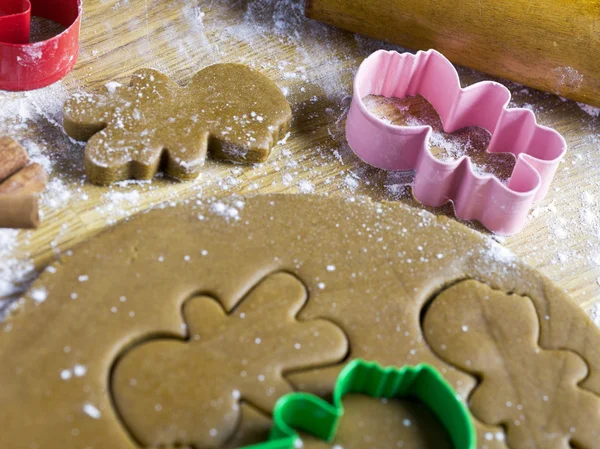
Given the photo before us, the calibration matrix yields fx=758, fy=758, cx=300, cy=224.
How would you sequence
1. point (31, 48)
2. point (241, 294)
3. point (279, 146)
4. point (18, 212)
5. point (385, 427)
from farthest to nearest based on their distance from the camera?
1. point (279, 146)
2. point (31, 48)
3. point (18, 212)
4. point (241, 294)
5. point (385, 427)

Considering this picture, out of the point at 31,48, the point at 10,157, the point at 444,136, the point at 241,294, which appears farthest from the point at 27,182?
the point at 444,136

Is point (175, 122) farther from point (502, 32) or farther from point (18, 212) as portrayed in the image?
point (502, 32)

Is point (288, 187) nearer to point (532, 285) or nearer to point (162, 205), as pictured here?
point (162, 205)

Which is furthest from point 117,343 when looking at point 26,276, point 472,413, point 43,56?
point 43,56

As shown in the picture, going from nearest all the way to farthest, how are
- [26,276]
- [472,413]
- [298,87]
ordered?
[472,413] → [26,276] → [298,87]

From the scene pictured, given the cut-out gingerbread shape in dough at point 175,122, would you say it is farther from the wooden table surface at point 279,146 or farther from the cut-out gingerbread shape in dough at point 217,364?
the cut-out gingerbread shape in dough at point 217,364

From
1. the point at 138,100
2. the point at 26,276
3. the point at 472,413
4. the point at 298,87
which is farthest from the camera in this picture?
the point at 298,87

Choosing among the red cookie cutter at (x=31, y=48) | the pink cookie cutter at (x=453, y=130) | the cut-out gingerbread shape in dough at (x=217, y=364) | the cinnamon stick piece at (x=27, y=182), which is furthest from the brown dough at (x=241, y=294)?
the red cookie cutter at (x=31, y=48)
